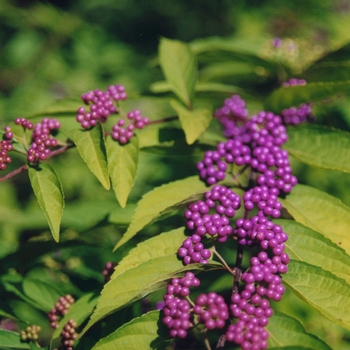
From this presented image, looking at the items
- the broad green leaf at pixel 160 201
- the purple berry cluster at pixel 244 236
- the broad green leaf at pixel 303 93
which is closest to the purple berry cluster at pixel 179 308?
the purple berry cluster at pixel 244 236

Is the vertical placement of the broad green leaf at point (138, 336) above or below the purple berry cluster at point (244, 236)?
below

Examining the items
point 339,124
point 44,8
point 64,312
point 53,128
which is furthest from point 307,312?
point 44,8

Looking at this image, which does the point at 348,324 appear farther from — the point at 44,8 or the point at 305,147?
the point at 44,8

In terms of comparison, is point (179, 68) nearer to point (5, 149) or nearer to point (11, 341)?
point (5, 149)

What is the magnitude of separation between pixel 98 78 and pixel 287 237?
4.87 meters

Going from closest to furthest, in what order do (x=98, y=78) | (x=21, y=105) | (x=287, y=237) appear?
1. (x=287, y=237)
2. (x=21, y=105)
3. (x=98, y=78)

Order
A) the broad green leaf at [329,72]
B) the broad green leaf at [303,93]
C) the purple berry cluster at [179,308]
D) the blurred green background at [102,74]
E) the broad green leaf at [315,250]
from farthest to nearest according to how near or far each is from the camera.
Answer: the blurred green background at [102,74] → the broad green leaf at [329,72] → the broad green leaf at [303,93] → the broad green leaf at [315,250] → the purple berry cluster at [179,308]

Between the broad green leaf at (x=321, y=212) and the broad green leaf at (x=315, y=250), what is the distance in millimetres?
128

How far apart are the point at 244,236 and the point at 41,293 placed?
47.1 inches

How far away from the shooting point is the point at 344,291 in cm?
168

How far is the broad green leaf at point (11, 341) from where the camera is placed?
2123 millimetres

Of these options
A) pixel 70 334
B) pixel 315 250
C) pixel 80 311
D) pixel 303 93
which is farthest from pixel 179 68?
pixel 70 334

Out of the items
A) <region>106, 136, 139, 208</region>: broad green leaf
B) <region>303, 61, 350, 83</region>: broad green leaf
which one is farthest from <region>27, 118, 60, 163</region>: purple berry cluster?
<region>303, 61, 350, 83</region>: broad green leaf

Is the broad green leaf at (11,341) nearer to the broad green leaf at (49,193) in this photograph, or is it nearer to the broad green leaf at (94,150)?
the broad green leaf at (49,193)
